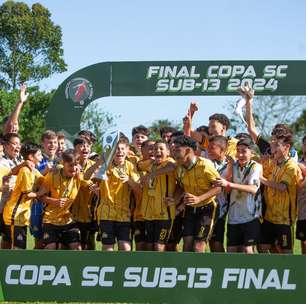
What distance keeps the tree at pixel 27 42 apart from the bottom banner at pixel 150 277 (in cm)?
3214

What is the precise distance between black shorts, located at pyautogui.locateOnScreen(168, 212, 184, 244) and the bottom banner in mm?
1934

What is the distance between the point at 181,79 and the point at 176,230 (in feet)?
8.05

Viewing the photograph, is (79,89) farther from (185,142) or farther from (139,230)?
(185,142)

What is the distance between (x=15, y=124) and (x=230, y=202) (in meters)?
3.59

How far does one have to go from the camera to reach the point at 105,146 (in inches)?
313

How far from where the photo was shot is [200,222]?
8.22 meters

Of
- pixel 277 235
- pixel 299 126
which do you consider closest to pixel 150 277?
pixel 277 235

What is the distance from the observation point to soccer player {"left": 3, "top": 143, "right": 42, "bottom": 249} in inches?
340

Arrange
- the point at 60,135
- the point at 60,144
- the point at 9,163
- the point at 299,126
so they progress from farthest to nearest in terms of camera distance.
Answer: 1. the point at 299,126
2. the point at 60,135
3. the point at 60,144
4. the point at 9,163

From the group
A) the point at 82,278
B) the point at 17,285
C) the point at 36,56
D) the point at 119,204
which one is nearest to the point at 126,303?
the point at 82,278

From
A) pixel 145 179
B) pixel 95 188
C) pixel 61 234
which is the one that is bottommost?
pixel 61 234

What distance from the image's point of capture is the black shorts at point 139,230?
891cm

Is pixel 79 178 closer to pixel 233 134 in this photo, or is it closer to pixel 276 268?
pixel 233 134

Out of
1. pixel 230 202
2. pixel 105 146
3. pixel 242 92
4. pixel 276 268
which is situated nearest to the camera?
pixel 276 268
